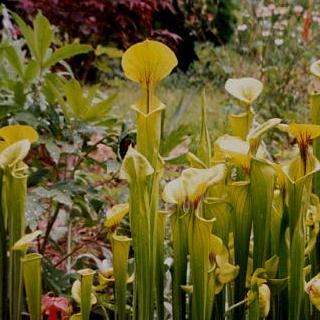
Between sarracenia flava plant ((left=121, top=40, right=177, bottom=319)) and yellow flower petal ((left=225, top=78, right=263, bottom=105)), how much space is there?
12 centimetres

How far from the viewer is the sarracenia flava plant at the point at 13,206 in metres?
0.96

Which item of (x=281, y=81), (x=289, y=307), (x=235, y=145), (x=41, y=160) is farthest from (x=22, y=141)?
(x=281, y=81)

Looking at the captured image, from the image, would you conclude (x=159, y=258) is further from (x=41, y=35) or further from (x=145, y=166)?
(x=41, y=35)

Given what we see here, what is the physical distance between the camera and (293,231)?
0.87 m

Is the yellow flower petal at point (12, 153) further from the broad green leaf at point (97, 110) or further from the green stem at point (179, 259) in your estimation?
the broad green leaf at point (97, 110)

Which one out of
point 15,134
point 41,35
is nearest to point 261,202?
point 15,134

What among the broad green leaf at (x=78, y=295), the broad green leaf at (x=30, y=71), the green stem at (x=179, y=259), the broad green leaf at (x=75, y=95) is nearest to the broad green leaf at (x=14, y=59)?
the broad green leaf at (x=30, y=71)

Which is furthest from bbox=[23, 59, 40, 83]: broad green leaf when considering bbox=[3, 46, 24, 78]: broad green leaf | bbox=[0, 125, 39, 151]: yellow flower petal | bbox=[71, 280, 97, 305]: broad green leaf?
bbox=[71, 280, 97, 305]: broad green leaf

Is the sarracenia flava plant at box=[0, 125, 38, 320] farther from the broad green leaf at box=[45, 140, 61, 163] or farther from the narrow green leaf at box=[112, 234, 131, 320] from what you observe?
the broad green leaf at box=[45, 140, 61, 163]

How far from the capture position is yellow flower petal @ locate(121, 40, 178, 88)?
2.78 feet

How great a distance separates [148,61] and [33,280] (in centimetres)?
35

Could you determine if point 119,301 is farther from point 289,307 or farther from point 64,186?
point 64,186

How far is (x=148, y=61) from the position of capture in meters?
→ 0.86

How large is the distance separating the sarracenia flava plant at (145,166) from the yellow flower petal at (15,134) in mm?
224
